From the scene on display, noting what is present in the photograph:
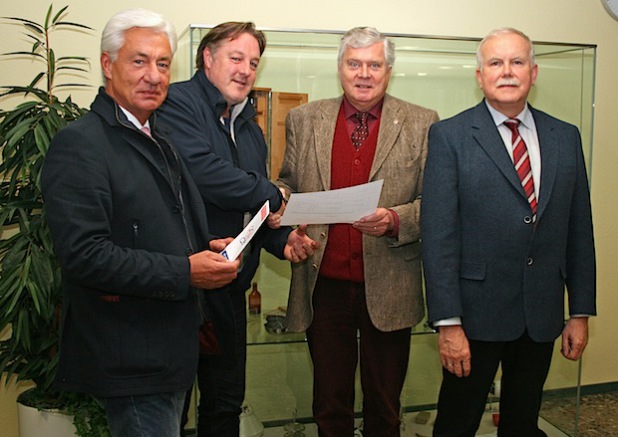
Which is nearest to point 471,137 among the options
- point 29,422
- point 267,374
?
point 267,374

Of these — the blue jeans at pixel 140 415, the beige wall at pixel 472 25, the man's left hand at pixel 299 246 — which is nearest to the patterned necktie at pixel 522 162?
the man's left hand at pixel 299 246

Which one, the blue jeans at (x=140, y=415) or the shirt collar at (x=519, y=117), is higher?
the shirt collar at (x=519, y=117)

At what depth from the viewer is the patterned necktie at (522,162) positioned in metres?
2.19

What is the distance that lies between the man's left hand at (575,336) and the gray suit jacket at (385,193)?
504 millimetres

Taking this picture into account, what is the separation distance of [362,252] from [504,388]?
2.16ft

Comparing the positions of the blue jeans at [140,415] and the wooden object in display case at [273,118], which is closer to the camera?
the blue jeans at [140,415]

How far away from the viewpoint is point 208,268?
1634 mm

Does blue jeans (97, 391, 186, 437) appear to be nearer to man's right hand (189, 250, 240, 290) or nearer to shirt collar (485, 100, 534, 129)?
man's right hand (189, 250, 240, 290)

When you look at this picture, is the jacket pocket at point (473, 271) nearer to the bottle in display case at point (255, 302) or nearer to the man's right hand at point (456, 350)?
the man's right hand at point (456, 350)

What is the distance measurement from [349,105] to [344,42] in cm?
22

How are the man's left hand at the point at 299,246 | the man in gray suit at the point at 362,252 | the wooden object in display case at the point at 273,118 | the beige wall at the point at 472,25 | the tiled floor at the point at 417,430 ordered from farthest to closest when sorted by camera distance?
the beige wall at the point at 472,25 → the tiled floor at the point at 417,430 → the wooden object in display case at the point at 273,118 → the man in gray suit at the point at 362,252 → the man's left hand at the point at 299,246

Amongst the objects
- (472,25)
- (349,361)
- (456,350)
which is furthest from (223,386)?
(472,25)

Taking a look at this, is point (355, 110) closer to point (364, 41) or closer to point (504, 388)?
point (364, 41)

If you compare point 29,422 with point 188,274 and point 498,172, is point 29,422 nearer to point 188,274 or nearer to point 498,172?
point 188,274
